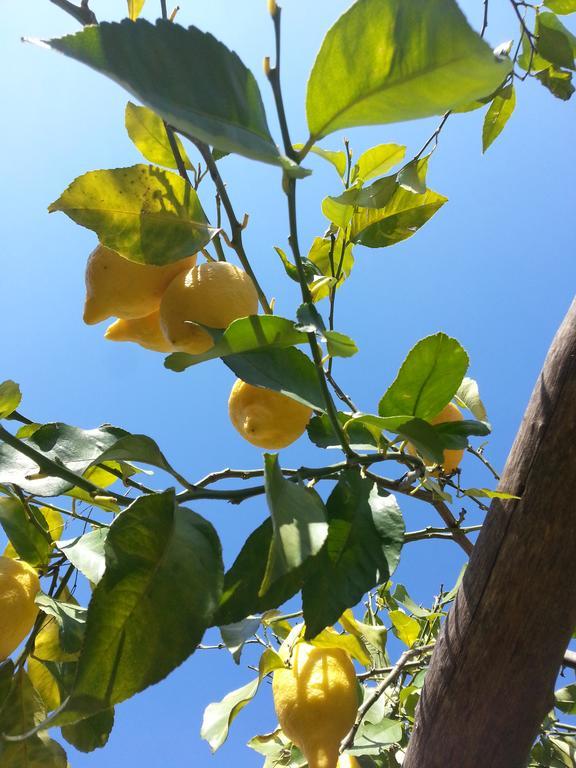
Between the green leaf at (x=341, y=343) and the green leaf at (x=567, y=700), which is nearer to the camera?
the green leaf at (x=341, y=343)

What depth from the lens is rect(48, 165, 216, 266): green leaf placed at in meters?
0.57

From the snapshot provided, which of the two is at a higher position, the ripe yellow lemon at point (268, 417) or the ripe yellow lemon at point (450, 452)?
the ripe yellow lemon at point (450, 452)

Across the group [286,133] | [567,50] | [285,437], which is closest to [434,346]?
[285,437]

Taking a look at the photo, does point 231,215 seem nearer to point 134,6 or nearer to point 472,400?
point 134,6

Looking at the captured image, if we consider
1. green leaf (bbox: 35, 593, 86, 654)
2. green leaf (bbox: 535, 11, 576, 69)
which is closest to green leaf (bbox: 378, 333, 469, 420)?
green leaf (bbox: 35, 593, 86, 654)

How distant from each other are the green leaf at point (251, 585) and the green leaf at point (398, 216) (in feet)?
1.34

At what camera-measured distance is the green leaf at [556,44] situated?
3.16ft

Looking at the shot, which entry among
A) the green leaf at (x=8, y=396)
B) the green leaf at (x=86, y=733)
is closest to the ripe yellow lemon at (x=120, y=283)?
the green leaf at (x=8, y=396)

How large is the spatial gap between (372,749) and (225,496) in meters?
0.71

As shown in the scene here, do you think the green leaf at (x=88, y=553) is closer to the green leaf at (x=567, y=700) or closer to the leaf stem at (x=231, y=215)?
the leaf stem at (x=231, y=215)

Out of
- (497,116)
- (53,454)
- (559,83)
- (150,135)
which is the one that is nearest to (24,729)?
(53,454)

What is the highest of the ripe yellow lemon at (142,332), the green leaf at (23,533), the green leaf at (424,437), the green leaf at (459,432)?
the ripe yellow lemon at (142,332)

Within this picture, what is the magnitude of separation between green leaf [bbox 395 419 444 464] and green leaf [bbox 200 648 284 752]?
463mm

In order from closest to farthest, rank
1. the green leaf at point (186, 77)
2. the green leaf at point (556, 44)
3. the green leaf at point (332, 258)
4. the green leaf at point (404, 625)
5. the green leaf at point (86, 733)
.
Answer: the green leaf at point (186, 77) < the green leaf at point (86, 733) < the green leaf at point (332, 258) < the green leaf at point (556, 44) < the green leaf at point (404, 625)
